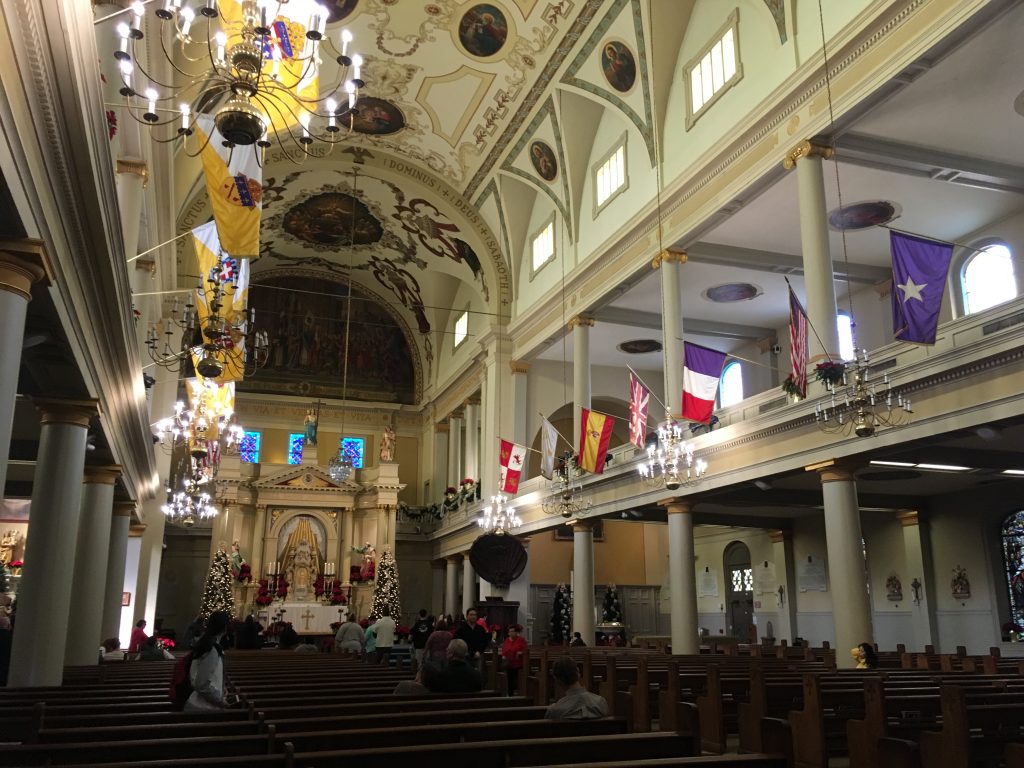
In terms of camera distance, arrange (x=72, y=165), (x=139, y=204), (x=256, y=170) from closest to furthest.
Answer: (x=72, y=165), (x=256, y=170), (x=139, y=204)

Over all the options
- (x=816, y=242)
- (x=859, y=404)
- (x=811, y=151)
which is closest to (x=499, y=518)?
(x=816, y=242)

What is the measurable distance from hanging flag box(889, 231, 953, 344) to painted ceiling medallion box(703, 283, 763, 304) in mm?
10766

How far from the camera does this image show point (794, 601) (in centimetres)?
2234

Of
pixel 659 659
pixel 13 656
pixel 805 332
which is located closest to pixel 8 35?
pixel 13 656

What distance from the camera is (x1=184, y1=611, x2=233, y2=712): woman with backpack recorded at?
6.38 m

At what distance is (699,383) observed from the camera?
45.1ft

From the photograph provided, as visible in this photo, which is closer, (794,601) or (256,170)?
(256,170)

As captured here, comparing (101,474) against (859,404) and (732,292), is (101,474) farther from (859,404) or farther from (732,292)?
(732,292)

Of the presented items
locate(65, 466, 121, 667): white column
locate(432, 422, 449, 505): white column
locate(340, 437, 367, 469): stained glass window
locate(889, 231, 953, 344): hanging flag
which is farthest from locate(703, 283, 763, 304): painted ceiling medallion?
locate(340, 437, 367, 469): stained glass window

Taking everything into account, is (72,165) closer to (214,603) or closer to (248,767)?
(248,767)

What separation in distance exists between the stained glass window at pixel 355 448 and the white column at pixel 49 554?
80.9ft

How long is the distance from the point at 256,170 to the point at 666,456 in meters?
8.22

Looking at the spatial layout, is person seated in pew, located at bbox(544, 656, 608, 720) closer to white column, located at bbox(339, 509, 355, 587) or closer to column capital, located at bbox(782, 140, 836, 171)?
column capital, located at bbox(782, 140, 836, 171)

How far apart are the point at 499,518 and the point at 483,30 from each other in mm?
11852
